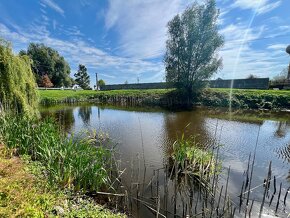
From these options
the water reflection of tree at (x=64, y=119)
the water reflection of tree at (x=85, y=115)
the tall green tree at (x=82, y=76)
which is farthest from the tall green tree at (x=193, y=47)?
the tall green tree at (x=82, y=76)

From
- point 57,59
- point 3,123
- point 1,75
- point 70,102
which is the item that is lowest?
point 70,102

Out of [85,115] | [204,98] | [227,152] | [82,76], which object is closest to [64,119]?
[85,115]

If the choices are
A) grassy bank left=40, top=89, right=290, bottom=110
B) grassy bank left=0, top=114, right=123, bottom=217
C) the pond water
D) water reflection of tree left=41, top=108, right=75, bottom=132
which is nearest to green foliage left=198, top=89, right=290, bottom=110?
grassy bank left=40, top=89, right=290, bottom=110

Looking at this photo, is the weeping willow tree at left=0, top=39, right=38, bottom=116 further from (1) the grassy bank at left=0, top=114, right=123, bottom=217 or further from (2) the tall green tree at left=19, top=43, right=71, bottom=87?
(2) the tall green tree at left=19, top=43, right=71, bottom=87

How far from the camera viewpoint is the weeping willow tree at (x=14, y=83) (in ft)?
25.7

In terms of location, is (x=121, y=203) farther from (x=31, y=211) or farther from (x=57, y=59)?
(x=57, y=59)

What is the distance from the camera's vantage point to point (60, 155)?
4.69 m

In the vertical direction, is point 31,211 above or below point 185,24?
below

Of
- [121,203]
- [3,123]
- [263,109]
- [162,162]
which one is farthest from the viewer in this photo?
[263,109]

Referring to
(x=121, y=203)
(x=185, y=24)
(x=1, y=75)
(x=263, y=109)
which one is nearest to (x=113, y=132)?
(x=1, y=75)

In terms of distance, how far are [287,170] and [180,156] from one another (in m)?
3.72

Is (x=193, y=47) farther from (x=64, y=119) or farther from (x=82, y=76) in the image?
(x=82, y=76)

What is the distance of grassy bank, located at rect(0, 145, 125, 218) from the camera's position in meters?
2.80

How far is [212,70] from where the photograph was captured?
25312 mm
